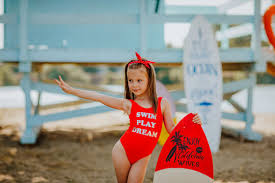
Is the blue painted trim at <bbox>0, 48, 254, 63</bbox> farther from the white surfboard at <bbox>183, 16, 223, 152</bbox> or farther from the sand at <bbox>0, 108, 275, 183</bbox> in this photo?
the sand at <bbox>0, 108, 275, 183</bbox>

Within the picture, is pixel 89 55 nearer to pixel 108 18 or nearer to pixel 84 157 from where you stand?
pixel 108 18

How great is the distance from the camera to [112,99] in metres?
2.01

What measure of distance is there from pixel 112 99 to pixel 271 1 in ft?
16.8

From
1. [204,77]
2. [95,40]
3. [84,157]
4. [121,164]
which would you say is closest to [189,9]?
[95,40]

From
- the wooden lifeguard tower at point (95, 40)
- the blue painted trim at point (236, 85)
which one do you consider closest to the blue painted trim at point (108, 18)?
the wooden lifeguard tower at point (95, 40)

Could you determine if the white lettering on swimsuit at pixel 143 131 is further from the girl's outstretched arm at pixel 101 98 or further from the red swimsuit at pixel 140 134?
the girl's outstretched arm at pixel 101 98

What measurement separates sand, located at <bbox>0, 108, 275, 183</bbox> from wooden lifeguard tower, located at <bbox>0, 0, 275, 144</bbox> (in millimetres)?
372

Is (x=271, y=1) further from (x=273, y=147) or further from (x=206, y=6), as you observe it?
(x=273, y=147)

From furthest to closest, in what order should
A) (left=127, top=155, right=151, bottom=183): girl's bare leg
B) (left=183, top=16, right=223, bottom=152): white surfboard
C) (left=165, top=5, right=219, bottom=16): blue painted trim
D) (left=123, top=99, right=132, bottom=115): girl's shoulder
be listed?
(left=165, top=5, right=219, bottom=16): blue painted trim
(left=183, top=16, right=223, bottom=152): white surfboard
(left=123, top=99, right=132, bottom=115): girl's shoulder
(left=127, top=155, right=151, bottom=183): girl's bare leg

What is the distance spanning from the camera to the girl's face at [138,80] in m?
1.91

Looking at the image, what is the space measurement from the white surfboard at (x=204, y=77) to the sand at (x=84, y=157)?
0.54 metres

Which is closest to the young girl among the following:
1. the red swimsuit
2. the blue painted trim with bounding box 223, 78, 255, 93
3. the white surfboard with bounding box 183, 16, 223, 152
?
the red swimsuit

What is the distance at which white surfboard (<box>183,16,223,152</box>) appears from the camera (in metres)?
4.13

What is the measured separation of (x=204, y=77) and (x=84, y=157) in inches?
91.1
